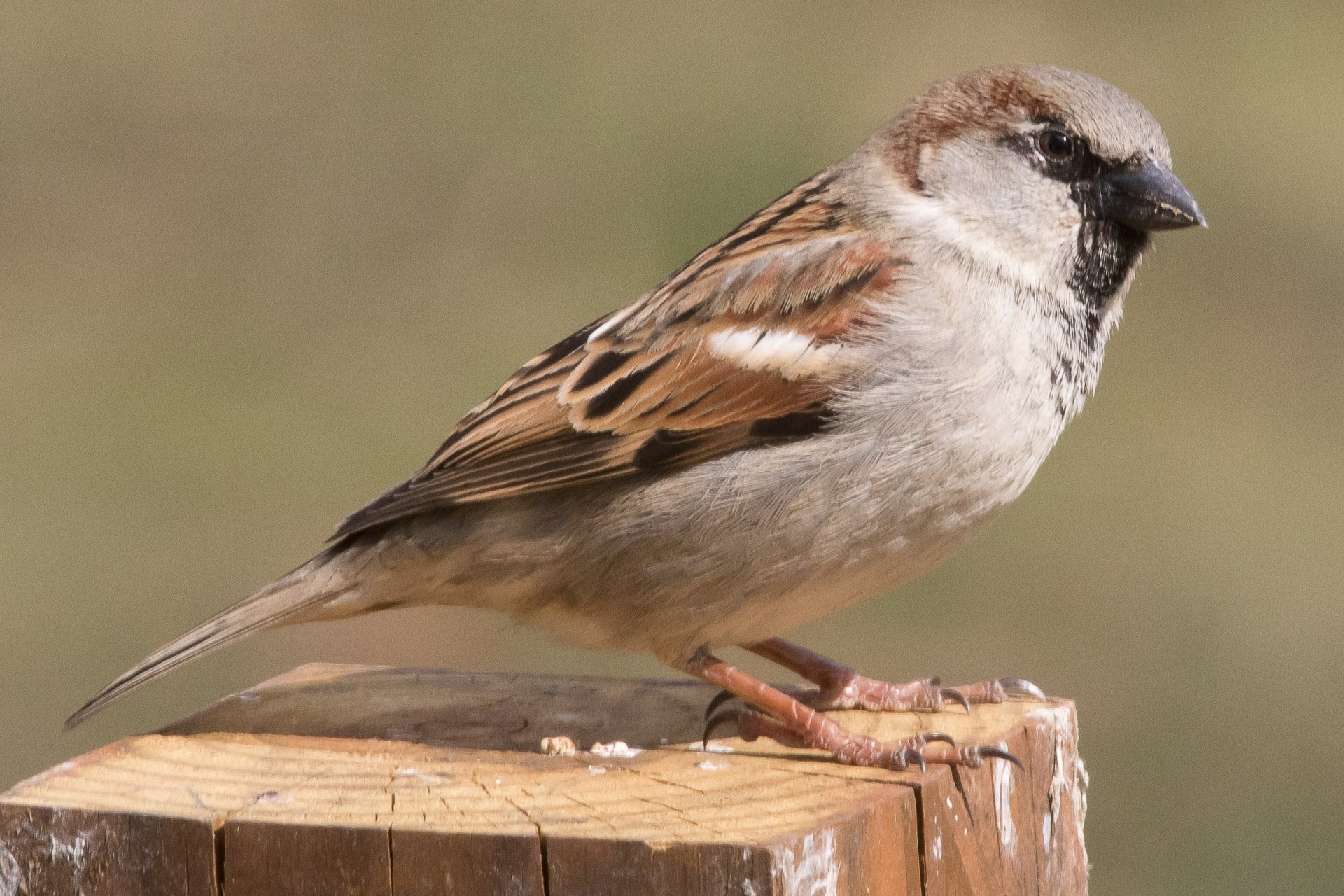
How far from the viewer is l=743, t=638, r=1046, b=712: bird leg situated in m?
3.04

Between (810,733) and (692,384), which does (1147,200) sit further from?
(810,733)

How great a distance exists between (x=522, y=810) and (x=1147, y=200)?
146cm

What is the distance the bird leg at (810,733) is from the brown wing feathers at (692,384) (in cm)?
35

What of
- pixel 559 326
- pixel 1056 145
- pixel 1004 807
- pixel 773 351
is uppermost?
pixel 559 326

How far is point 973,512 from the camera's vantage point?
2930 millimetres

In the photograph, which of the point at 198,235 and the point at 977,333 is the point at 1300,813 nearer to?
the point at 977,333

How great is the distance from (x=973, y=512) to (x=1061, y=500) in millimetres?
3121

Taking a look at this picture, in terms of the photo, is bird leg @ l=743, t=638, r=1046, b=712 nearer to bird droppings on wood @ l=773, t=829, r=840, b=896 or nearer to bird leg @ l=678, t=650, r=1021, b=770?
bird leg @ l=678, t=650, r=1021, b=770

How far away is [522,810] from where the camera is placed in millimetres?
2334

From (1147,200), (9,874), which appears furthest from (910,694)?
(9,874)

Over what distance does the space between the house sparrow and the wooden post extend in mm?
193

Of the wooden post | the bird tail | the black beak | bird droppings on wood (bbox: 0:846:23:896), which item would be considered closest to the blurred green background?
the bird tail

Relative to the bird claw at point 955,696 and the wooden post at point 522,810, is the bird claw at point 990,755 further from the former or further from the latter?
the bird claw at point 955,696

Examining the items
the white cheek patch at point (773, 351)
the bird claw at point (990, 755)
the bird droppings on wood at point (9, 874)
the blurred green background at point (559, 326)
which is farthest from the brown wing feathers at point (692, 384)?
the blurred green background at point (559, 326)
